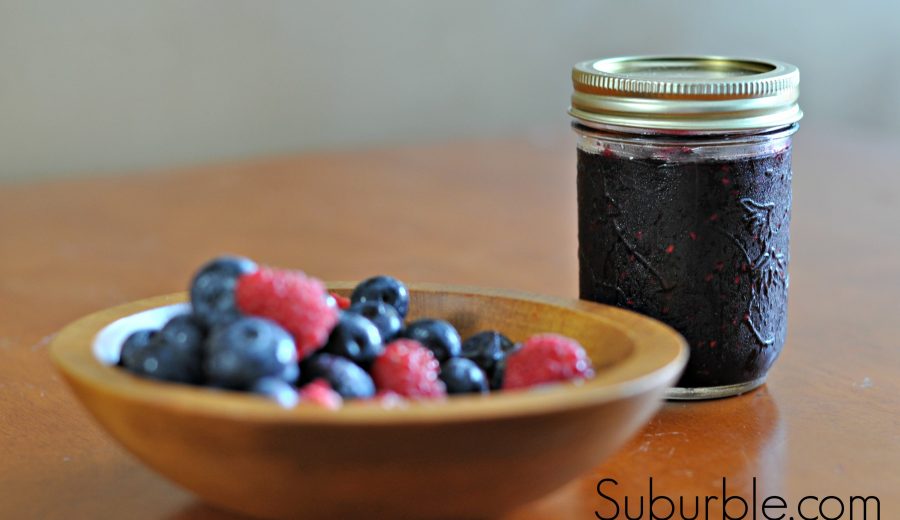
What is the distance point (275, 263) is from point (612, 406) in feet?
2.68

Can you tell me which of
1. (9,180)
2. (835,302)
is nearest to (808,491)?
(835,302)

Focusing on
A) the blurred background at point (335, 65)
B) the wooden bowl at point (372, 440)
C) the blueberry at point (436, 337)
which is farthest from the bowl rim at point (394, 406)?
the blurred background at point (335, 65)

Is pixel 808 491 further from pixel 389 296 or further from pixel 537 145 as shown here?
pixel 537 145

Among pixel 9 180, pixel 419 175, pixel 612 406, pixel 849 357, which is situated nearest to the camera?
pixel 612 406

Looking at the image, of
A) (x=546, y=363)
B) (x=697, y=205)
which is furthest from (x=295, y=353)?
(x=697, y=205)

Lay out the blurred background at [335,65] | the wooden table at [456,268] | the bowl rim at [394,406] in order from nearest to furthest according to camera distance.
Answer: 1. the bowl rim at [394,406]
2. the wooden table at [456,268]
3. the blurred background at [335,65]

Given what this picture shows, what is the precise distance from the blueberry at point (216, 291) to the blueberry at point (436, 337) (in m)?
0.12

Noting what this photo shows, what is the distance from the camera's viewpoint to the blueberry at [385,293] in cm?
76

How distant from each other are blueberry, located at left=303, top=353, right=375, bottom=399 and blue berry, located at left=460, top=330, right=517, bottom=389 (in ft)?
0.33

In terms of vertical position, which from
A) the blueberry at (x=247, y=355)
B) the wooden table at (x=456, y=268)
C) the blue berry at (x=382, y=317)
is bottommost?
the wooden table at (x=456, y=268)

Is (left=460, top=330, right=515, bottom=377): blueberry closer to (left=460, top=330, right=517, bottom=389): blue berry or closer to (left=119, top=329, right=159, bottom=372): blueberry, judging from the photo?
(left=460, top=330, right=517, bottom=389): blue berry

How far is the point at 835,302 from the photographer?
1.13m

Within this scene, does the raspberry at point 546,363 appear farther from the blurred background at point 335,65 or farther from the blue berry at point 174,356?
the blurred background at point 335,65

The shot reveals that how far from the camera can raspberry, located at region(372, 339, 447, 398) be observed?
0.64 m
